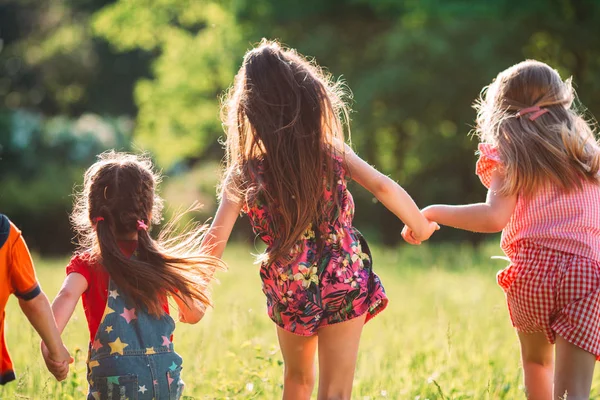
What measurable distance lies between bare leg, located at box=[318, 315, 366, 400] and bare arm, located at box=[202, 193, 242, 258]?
0.56m

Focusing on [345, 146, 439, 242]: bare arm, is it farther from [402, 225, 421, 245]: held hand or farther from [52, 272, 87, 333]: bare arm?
[52, 272, 87, 333]: bare arm

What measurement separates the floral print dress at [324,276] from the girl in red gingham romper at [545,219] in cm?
58

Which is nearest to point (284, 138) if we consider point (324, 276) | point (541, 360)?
point (324, 276)

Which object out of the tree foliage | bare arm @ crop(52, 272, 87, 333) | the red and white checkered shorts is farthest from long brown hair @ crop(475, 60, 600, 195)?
the tree foliage

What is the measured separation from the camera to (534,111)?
142 inches

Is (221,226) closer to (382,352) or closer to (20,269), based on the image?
(20,269)

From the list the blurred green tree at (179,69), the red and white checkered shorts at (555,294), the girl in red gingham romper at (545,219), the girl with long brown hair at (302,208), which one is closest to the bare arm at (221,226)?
the girl with long brown hair at (302,208)

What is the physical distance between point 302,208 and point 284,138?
11.9 inches

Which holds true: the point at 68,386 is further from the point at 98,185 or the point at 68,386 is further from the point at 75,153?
the point at 75,153

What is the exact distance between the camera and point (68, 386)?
396 centimetres

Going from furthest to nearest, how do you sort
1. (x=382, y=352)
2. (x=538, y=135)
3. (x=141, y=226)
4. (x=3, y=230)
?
(x=382, y=352) < (x=538, y=135) < (x=141, y=226) < (x=3, y=230)

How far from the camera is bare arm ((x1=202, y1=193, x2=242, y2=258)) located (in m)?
3.33

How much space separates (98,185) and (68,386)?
1317mm

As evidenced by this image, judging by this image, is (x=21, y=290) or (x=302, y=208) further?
(x=302, y=208)
